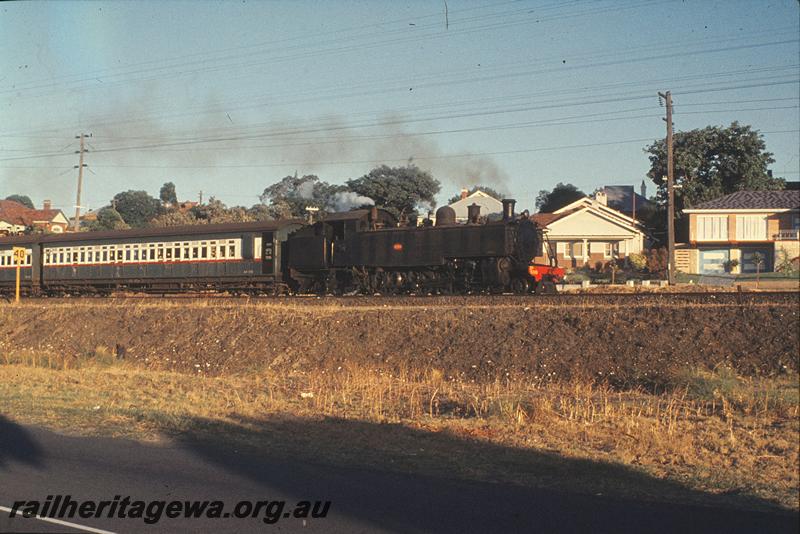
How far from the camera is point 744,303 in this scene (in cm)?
1914

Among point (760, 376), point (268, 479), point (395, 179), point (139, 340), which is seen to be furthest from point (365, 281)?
point (395, 179)

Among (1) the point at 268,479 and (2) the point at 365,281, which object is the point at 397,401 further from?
(2) the point at 365,281

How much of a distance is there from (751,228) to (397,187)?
3792 centimetres

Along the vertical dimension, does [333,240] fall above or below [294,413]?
above

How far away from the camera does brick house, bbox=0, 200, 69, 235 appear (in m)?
89.3

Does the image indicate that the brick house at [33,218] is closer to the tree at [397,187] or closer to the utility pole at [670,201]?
the tree at [397,187]

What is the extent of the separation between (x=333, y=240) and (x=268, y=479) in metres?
24.6

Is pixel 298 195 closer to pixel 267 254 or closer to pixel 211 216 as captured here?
pixel 211 216

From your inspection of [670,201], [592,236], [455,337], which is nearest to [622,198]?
[592,236]

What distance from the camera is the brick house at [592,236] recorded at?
5909 cm

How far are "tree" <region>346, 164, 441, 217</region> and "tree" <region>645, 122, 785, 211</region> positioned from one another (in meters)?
22.0

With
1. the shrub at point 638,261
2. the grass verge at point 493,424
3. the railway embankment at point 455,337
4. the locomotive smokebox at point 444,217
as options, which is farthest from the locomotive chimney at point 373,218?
the shrub at point 638,261

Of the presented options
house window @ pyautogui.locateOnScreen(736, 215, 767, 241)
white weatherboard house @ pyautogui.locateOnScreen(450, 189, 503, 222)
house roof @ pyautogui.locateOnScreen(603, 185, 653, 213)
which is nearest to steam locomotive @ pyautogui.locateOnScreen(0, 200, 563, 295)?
house window @ pyautogui.locateOnScreen(736, 215, 767, 241)

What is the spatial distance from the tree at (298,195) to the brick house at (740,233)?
131 ft
